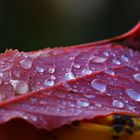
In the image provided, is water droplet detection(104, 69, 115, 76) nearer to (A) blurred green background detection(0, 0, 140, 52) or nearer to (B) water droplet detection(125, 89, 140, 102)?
(B) water droplet detection(125, 89, 140, 102)

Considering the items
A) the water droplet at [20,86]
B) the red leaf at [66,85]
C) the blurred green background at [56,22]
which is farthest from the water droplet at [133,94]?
the blurred green background at [56,22]

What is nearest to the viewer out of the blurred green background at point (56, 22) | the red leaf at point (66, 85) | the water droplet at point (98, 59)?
the red leaf at point (66, 85)

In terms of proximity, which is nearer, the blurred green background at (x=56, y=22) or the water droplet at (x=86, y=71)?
the water droplet at (x=86, y=71)

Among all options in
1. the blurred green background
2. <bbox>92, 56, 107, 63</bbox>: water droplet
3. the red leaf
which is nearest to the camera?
the red leaf

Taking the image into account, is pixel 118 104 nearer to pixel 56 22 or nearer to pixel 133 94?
pixel 133 94

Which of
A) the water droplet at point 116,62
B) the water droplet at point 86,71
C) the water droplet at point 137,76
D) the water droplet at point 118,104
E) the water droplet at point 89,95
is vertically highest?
the water droplet at point 116,62

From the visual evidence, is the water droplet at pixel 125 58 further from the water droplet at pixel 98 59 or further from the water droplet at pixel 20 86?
the water droplet at pixel 20 86

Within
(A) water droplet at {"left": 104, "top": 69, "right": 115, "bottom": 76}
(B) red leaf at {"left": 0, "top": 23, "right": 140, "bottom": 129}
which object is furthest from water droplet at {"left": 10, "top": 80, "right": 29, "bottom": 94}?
(A) water droplet at {"left": 104, "top": 69, "right": 115, "bottom": 76}
